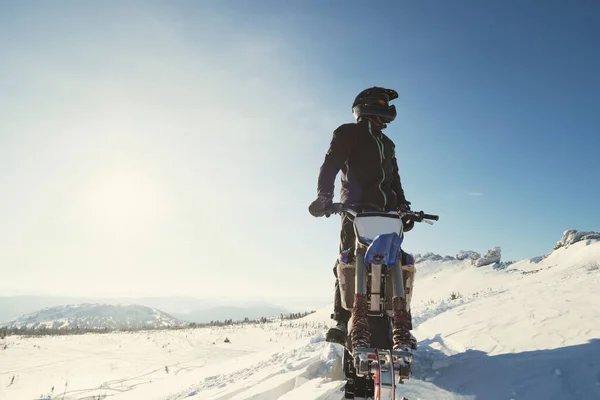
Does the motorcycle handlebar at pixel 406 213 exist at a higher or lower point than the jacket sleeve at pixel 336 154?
lower

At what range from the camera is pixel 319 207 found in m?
3.44

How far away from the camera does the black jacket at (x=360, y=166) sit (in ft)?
12.0

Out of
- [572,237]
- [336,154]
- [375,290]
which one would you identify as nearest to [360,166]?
[336,154]

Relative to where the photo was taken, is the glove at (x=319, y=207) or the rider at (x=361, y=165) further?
the rider at (x=361, y=165)

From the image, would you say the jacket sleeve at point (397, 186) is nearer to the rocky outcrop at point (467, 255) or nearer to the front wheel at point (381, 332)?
the front wheel at point (381, 332)

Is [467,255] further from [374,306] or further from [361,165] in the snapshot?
[374,306]

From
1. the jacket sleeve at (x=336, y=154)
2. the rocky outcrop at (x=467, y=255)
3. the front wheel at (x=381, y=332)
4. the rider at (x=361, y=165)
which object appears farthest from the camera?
the rocky outcrop at (x=467, y=255)

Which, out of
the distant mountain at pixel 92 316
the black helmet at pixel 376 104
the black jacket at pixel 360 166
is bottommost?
the distant mountain at pixel 92 316

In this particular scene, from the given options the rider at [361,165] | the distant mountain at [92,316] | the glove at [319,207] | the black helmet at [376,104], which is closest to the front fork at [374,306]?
the rider at [361,165]

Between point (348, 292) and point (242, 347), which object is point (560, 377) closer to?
point (348, 292)

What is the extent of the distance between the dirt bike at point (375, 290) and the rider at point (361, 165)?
8.5 inches

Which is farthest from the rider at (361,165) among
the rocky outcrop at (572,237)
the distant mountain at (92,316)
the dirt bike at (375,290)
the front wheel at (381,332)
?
the distant mountain at (92,316)

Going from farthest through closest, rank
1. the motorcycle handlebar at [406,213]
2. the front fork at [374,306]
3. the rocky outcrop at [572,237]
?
the rocky outcrop at [572,237]
the motorcycle handlebar at [406,213]
the front fork at [374,306]

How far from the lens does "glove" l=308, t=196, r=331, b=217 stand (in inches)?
135
